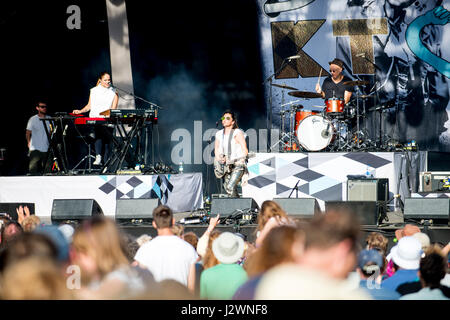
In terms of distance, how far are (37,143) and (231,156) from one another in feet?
14.0

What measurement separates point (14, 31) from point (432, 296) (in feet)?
38.6

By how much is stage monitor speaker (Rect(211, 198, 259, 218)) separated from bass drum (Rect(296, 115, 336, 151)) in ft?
8.13

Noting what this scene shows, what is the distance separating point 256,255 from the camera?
296cm

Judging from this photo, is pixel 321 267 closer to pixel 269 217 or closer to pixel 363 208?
pixel 269 217

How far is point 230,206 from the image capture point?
8445 mm

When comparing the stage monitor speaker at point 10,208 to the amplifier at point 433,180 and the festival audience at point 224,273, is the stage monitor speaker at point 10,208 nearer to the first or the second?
the festival audience at point 224,273

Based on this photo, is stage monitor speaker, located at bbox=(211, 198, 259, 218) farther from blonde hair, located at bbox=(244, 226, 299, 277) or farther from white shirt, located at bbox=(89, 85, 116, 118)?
blonde hair, located at bbox=(244, 226, 299, 277)

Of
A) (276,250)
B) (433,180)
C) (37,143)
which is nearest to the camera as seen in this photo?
(276,250)

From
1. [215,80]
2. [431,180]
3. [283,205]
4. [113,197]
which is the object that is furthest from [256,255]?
[215,80]

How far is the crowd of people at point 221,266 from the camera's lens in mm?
2131

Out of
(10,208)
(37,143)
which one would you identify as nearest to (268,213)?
(10,208)

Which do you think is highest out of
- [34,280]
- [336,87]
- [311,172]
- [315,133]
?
[336,87]

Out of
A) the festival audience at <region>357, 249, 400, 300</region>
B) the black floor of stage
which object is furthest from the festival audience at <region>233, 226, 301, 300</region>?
the black floor of stage

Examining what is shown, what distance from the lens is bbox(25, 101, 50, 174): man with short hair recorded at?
36.6ft
